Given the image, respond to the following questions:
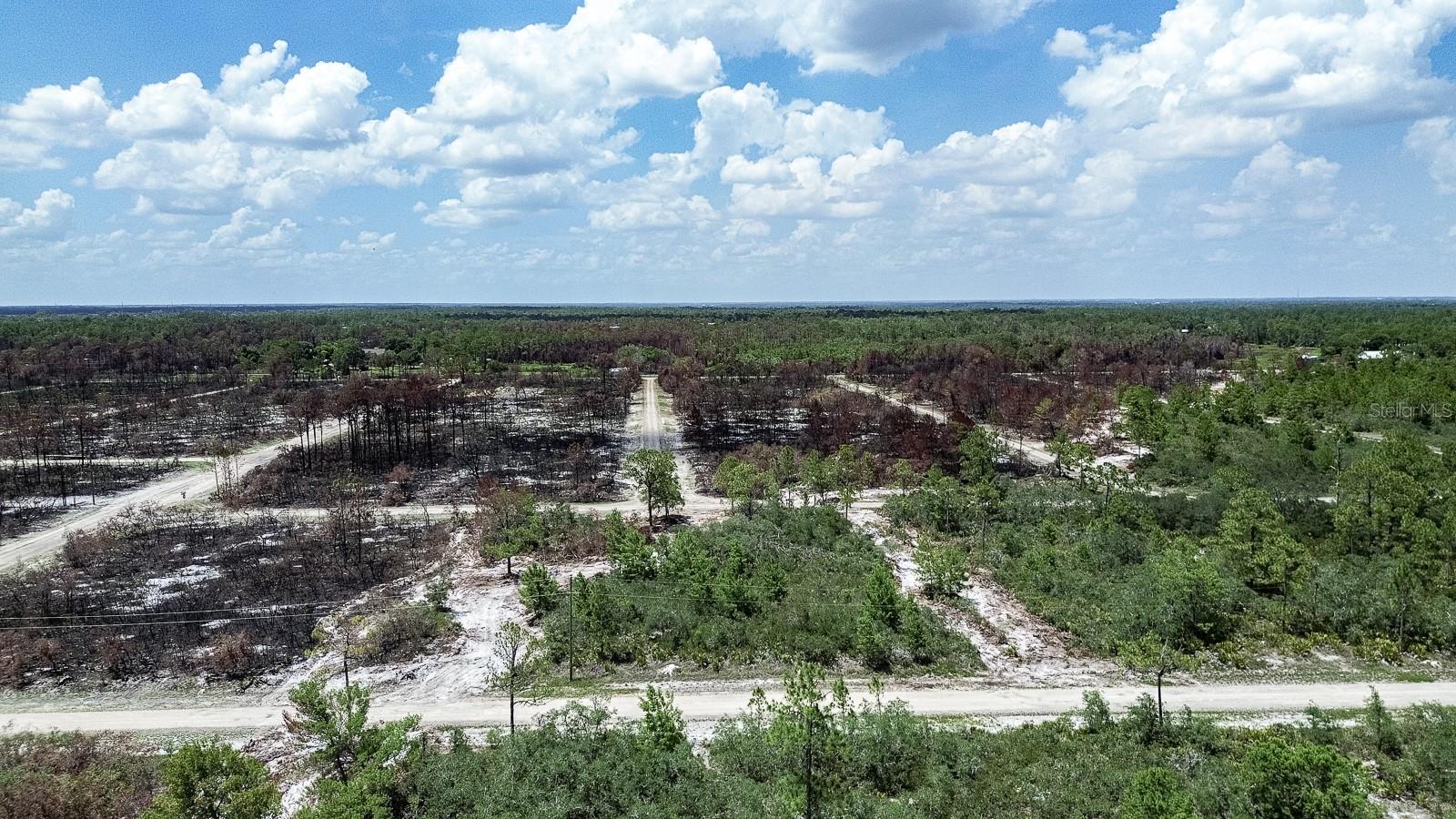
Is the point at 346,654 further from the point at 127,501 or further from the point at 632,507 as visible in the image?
the point at 127,501

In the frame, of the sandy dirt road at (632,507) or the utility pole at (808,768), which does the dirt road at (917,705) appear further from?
the sandy dirt road at (632,507)

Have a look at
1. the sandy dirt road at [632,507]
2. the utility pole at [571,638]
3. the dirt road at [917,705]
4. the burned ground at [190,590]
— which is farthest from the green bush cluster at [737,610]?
the burned ground at [190,590]

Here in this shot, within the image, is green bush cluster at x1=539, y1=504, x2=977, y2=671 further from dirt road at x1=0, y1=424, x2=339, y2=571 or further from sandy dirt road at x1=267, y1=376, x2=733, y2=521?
dirt road at x1=0, y1=424, x2=339, y2=571

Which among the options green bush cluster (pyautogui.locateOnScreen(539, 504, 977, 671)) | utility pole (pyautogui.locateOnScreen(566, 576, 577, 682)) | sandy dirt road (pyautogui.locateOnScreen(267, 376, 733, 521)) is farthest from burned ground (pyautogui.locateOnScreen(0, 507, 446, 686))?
utility pole (pyautogui.locateOnScreen(566, 576, 577, 682))

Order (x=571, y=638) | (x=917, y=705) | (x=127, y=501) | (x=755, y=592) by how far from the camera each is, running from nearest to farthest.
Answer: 1. (x=917, y=705)
2. (x=571, y=638)
3. (x=755, y=592)
4. (x=127, y=501)

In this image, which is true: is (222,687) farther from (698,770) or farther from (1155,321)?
(1155,321)

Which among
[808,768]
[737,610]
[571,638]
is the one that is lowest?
[737,610]

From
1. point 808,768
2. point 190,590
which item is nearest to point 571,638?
point 808,768
